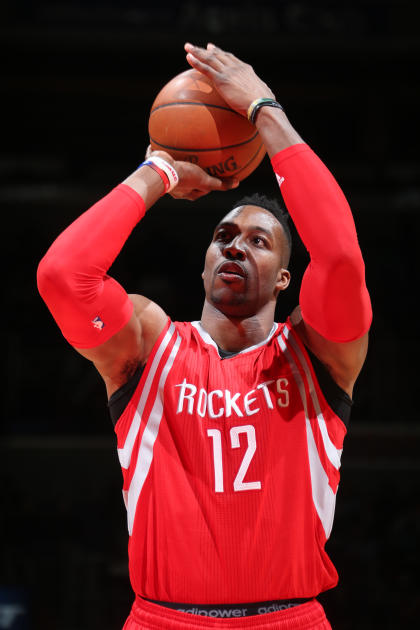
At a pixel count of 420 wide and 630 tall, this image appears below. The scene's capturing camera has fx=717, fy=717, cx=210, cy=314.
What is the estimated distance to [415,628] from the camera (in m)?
5.72

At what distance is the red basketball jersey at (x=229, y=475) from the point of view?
83.3 inches

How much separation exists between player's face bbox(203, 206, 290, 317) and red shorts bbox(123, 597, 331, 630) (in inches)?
38.8

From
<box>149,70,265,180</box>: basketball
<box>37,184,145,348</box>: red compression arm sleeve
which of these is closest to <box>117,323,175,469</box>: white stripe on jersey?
<box>37,184,145,348</box>: red compression arm sleeve

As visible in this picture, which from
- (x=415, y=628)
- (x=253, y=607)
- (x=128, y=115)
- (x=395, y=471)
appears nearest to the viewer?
(x=253, y=607)

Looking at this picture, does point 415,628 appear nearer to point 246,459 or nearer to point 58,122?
point 246,459

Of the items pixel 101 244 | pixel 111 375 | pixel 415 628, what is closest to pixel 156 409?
pixel 111 375

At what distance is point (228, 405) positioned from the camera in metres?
2.26

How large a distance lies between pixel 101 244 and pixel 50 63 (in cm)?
688

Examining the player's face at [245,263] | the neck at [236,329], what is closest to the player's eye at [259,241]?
the player's face at [245,263]

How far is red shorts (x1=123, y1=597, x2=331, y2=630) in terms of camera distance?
6.80 ft

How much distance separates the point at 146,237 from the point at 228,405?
671 centimetres

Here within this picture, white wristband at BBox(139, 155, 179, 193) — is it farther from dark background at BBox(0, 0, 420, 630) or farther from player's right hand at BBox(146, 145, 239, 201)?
dark background at BBox(0, 0, 420, 630)

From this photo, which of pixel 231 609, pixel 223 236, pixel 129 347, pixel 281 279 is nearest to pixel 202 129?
pixel 223 236

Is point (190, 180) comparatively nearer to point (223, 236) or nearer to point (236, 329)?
point (223, 236)
